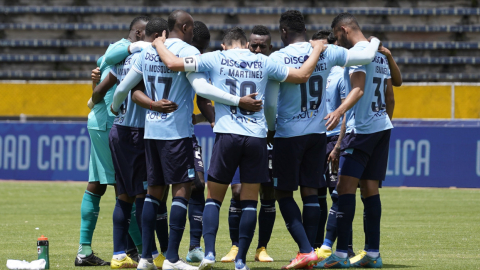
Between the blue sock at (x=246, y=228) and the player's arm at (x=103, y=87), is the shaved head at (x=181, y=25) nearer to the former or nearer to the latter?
the player's arm at (x=103, y=87)

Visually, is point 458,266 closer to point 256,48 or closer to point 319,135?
point 319,135

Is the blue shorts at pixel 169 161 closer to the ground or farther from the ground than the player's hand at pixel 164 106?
closer to the ground

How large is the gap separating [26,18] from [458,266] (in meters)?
19.3

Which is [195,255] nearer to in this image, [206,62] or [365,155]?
[365,155]

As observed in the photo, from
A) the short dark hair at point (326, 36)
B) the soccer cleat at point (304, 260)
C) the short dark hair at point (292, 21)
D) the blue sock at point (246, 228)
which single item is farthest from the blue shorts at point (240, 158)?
the short dark hair at point (326, 36)

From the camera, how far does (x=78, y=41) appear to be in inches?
863

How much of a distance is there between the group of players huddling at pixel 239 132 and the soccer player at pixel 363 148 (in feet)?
0.04

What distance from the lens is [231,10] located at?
21.8 metres

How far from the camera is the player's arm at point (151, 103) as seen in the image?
585 centimetres

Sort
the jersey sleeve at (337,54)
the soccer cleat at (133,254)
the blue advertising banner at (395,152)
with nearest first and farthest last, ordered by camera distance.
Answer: the jersey sleeve at (337,54) → the soccer cleat at (133,254) → the blue advertising banner at (395,152)

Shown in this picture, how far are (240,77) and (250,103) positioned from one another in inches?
10.3

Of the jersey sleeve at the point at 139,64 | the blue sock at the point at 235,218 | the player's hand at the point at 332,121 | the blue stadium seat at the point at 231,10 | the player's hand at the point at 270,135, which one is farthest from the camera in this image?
the blue stadium seat at the point at 231,10

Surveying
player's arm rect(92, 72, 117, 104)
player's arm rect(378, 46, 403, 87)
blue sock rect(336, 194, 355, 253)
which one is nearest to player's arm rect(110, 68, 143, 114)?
player's arm rect(92, 72, 117, 104)

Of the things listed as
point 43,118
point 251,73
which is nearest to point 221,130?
point 251,73
